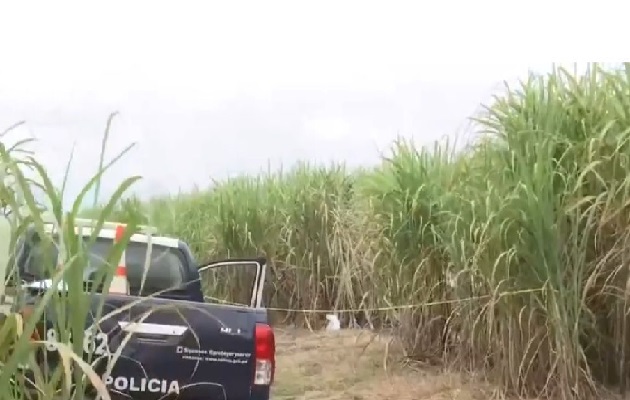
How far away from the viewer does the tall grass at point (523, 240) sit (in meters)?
4.77

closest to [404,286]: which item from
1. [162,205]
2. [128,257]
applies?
[128,257]

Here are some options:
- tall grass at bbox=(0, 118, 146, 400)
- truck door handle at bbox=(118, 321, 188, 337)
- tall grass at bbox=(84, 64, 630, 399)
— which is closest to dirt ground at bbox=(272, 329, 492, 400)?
tall grass at bbox=(84, 64, 630, 399)

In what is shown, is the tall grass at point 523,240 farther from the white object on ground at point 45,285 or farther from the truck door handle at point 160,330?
the white object on ground at point 45,285

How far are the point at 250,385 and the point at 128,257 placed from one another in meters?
1.37

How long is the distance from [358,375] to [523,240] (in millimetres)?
2291

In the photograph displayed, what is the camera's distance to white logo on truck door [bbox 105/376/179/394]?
12.1 feet

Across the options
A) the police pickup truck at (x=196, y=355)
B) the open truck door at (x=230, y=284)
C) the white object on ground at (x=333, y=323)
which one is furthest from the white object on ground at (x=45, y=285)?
the open truck door at (x=230, y=284)

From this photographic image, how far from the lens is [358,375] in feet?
21.9

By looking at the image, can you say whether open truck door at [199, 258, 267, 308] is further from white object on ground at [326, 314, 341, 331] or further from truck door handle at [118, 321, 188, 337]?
truck door handle at [118, 321, 188, 337]

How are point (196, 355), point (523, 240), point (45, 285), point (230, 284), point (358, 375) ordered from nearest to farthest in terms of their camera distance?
point (45, 285)
point (196, 355)
point (523, 240)
point (358, 375)
point (230, 284)

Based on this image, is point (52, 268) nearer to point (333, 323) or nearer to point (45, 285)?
point (45, 285)

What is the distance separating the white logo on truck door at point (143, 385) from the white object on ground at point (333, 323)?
17.2ft

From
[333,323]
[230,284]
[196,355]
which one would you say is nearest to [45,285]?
[196,355]

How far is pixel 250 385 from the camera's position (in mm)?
4117
